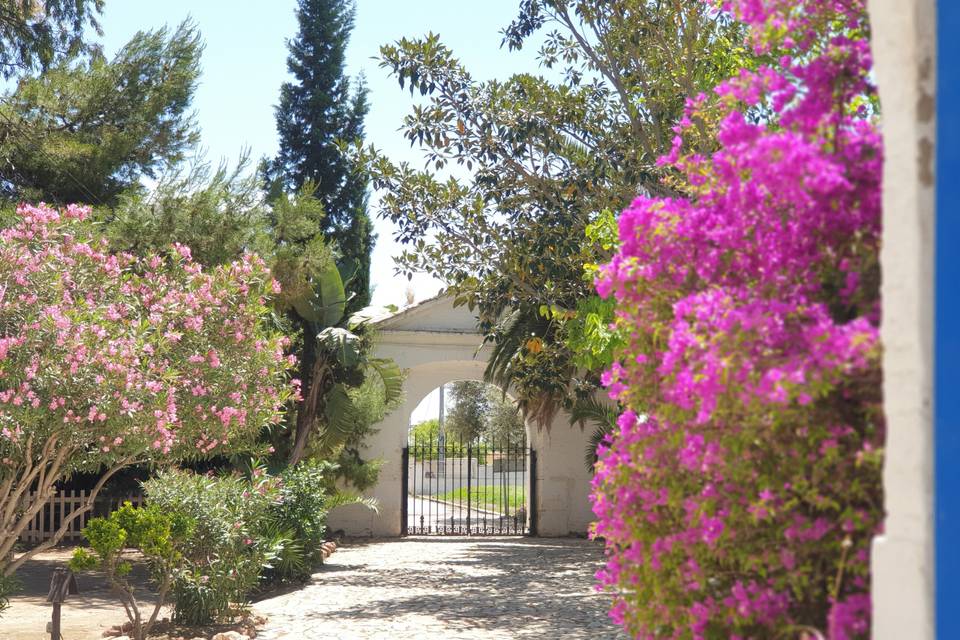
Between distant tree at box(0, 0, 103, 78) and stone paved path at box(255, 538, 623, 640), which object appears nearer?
stone paved path at box(255, 538, 623, 640)

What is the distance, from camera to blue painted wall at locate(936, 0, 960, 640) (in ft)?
8.09

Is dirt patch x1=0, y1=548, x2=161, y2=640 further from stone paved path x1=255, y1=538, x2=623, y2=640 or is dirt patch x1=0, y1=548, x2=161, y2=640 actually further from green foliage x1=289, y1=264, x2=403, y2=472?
green foliage x1=289, y1=264, x2=403, y2=472

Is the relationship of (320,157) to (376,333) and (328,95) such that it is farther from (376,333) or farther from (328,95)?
(376,333)

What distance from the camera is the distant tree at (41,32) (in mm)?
15148

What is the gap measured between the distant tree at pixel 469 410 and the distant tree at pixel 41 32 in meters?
26.1

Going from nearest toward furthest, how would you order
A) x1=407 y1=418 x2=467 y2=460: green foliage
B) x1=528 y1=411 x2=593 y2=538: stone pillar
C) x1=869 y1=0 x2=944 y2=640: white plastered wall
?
x1=869 y1=0 x2=944 y2=640: white plastered wall, x1=407 y1=418 x2=467 y2=460: green foliage, x1=528 y1=411 x2=593 y2=538: stone pillar

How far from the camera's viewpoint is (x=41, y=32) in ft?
50.4

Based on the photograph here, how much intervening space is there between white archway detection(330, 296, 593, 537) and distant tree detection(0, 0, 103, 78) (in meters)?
8.84

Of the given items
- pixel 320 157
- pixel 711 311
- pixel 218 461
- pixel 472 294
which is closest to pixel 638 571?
pixel 711 311

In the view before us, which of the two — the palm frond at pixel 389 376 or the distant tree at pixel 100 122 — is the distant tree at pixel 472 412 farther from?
the distant tree at pixel 100 122

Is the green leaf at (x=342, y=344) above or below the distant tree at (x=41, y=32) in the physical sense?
below

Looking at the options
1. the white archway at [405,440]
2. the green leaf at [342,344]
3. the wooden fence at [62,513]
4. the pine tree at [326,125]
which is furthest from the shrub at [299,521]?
the pine tree at [326,125]

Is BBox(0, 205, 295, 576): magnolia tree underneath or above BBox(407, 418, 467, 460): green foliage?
above

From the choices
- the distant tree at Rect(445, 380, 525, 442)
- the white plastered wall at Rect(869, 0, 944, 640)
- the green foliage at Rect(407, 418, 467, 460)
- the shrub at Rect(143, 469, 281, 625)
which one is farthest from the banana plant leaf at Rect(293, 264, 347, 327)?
the distant tree at Rect(445, 380, 525, 442)
